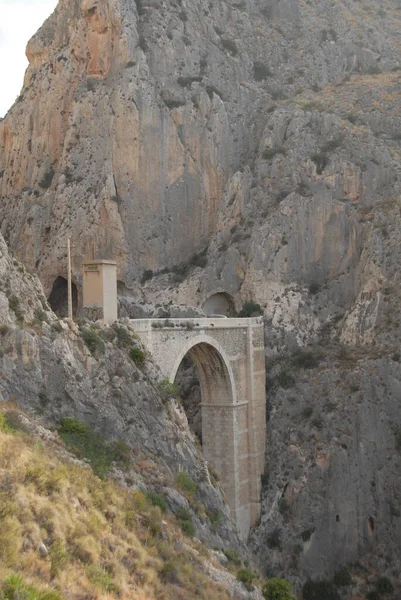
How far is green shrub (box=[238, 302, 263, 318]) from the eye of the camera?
47.7 m

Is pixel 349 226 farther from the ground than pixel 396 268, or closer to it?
farther from the ground

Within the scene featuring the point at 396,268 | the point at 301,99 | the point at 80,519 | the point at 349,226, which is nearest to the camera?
the point at 80,519

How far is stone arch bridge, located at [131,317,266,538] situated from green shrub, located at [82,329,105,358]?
37.7 feet

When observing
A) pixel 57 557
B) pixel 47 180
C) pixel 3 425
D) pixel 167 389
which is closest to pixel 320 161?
pixel 47 180

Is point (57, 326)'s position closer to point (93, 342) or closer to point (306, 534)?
point (93, 342)

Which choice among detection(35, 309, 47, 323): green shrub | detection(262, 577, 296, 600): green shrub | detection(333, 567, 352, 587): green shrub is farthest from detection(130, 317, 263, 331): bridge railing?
detection(333, 567, 352, 587): green shrub

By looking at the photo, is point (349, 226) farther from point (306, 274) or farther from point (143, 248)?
point (143, 248)

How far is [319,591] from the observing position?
39.2m

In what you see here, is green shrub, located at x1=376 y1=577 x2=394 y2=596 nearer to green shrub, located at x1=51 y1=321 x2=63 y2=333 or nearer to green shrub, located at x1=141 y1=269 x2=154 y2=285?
green shrub, located at x1=141 y1=269 x2=154 y2=285

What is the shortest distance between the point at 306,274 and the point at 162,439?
24656 millimetres

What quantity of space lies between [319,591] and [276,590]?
1782 centimetres

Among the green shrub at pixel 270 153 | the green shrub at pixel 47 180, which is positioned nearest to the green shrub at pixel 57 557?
the green shrub at pixel 47 180

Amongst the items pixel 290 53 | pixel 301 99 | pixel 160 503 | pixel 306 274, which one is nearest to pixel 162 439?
pixel 160 503

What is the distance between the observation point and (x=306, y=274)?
4991cm
